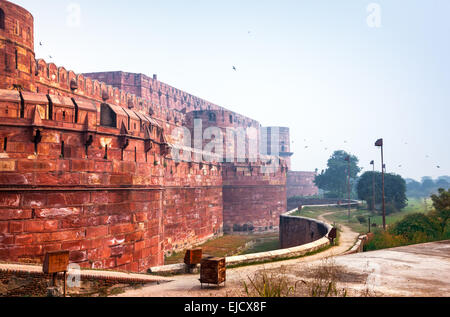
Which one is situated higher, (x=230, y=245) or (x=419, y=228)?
(x=419, y=228)

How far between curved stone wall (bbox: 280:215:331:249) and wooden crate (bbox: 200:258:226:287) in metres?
12.3

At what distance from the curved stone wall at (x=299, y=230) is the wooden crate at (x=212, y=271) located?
1229cm

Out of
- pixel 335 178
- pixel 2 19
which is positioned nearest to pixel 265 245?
pixel 2 19

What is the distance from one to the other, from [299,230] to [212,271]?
16.1m

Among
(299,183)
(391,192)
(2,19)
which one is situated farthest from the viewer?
(299,183)

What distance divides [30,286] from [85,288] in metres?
0.97

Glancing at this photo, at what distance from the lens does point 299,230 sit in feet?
69.7

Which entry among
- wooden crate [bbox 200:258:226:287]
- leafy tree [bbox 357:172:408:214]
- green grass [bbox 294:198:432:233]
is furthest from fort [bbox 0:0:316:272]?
leafy tree [bbox 357:172:408:214]

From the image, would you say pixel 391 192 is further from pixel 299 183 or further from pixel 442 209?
pixel 299 183

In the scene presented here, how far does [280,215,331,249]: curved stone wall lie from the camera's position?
61.2 feet

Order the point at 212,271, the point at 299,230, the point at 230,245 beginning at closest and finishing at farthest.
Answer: the point at 212,271, the point at 299,230, the point at 230,245

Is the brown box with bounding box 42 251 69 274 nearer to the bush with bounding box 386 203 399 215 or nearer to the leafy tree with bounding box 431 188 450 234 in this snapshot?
the leafy tree with bounding box 431 188 450 234

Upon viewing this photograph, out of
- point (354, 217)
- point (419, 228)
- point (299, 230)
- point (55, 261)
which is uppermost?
point (55, 261)

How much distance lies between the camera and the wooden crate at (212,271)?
601 cm
